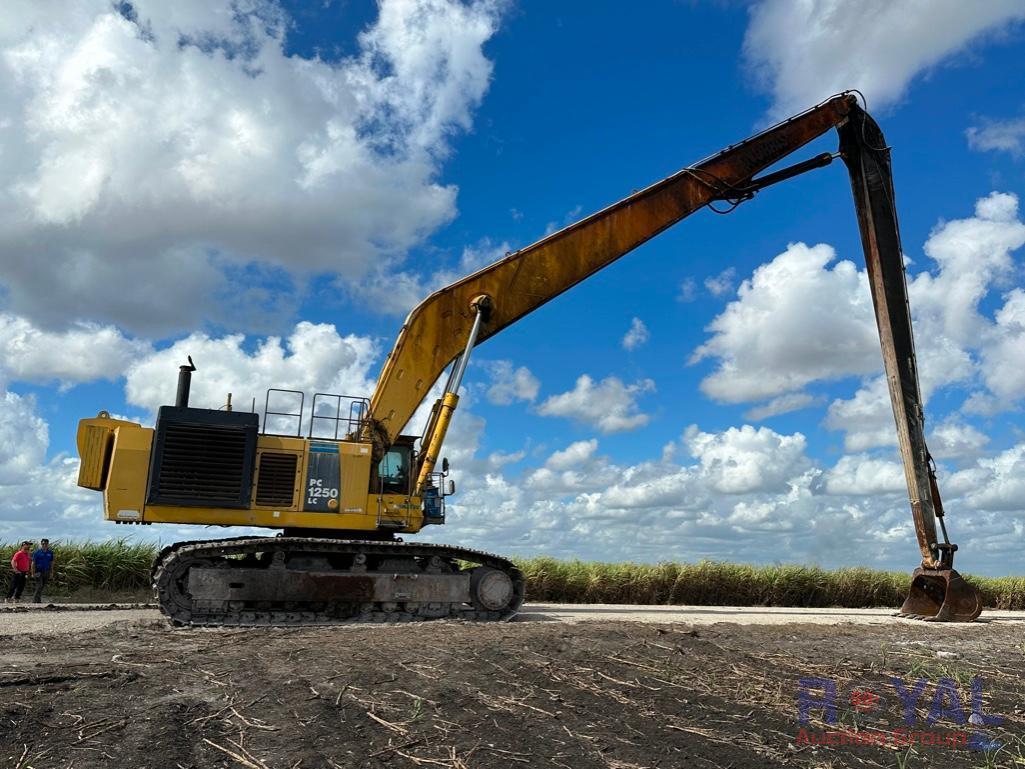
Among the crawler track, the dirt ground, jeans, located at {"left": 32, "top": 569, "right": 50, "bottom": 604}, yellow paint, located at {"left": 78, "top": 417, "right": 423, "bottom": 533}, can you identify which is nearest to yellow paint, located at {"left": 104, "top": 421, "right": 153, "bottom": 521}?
yellow paint, located at {"left": 78, "top": 417, "right": 423, "bottom": 533}

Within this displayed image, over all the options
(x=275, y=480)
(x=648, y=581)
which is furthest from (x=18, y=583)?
(x=648, y=581)

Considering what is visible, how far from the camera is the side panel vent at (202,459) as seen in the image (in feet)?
44.5

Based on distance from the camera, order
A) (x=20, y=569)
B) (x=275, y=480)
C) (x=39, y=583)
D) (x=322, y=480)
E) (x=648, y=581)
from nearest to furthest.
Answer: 1. (x=275, y=480)
2. (x=322, y=480)
3. (x=39, y=583)
4. (x=20, y=569)
5. (x=648, y=581)

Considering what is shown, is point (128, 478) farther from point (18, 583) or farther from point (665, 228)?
point (665, 228)

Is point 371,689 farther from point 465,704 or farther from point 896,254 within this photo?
point 896,254

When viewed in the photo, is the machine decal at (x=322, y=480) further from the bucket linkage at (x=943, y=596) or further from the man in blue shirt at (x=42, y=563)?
the bucket linkage at (x=943, y=596)

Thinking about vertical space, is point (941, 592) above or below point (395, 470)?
below

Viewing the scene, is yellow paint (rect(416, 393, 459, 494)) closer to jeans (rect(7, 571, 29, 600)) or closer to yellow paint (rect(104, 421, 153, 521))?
yellow paint (rect(104, 421, 153, 521))

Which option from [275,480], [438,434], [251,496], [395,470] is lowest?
[251,496]

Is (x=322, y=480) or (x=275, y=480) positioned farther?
(x=322, y=480)

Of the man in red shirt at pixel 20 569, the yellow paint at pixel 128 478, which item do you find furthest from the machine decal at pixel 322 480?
the man in red shirt at pixel 20 569

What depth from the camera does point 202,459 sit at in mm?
13734

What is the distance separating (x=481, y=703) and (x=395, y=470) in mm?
8708

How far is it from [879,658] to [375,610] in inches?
319
